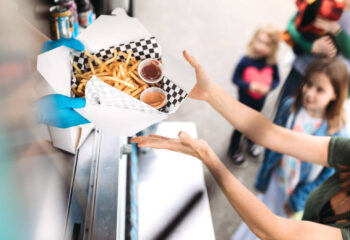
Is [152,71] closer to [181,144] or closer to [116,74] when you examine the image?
[116,74]

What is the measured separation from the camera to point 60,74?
43.4 inches

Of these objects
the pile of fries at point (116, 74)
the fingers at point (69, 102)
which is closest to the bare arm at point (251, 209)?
the pile of fries at point (116, 74)

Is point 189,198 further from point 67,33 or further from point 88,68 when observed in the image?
point 67,33

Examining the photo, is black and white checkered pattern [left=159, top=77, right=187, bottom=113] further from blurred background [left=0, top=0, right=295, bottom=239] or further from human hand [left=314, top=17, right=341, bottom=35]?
human hand [left=314, top=17, right=341, bottom=35]

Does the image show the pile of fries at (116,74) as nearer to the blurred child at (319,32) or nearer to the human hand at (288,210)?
the human hand at (288,210)

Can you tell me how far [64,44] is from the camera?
3.69ft

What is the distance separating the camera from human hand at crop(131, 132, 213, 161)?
1.30m

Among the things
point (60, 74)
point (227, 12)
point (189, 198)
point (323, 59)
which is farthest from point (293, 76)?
point (227, 12)

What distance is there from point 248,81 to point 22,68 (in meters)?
2.25

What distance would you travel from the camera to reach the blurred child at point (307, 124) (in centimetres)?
222

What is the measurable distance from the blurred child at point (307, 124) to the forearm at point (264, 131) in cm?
73

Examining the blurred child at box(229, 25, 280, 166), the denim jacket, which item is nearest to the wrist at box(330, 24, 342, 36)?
the blurred child at box(229, 25, 280, 166)

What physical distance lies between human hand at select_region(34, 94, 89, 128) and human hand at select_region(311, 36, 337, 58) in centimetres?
226

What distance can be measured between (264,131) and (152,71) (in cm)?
79
